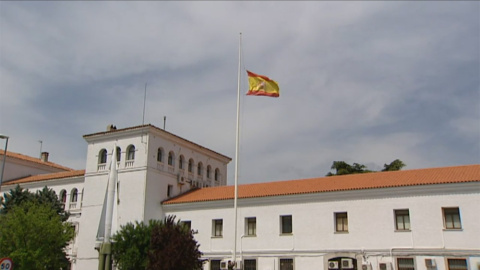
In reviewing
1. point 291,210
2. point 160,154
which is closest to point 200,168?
point 160,154

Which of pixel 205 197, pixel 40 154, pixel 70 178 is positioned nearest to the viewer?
pixel 205 197

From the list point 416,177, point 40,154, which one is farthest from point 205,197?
point 40,154

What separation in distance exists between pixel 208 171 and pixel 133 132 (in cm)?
899

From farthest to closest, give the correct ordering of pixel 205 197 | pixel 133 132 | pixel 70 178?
pixel 70 178 < pixel 133 132 < pixel 205 197

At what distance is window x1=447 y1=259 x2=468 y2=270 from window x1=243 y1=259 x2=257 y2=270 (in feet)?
39.7

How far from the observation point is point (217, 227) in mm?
34938

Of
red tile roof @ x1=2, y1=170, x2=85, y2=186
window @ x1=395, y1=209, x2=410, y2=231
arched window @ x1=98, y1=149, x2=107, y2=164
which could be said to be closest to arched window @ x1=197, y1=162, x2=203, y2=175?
arched window @ x1=98, y1=149, x2=107, y2=164

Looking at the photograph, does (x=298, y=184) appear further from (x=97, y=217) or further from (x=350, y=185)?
(x=97, y=217)

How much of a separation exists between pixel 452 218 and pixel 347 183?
6753 mm

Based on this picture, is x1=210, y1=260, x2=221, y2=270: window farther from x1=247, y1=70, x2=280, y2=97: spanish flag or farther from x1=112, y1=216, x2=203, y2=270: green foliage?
x1=247, y1=70, x2=280, y2=97: spanish flag

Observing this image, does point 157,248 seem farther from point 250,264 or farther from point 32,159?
point 32,159

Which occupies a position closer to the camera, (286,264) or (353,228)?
(353,228)

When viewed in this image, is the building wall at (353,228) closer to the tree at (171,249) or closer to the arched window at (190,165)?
the arched window at (190,165)

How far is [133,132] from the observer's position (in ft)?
126
